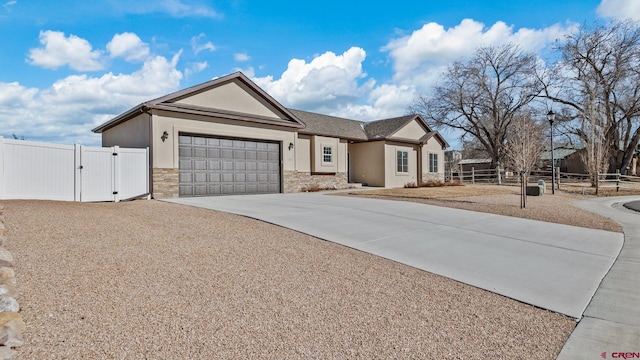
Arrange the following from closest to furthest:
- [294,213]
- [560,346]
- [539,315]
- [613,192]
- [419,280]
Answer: [560,346] → [539,315] → [419,280] → [294,213] → [613,192]

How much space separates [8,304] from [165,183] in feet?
37.5

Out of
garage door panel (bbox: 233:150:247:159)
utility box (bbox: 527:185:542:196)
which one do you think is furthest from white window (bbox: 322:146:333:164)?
utility box (bbox: 527:185:542:196)

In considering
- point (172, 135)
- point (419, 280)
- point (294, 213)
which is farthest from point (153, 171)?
point (419, 280)

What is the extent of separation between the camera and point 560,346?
3.29 metres

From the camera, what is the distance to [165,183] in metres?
14.0

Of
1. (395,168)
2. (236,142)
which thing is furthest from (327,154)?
(236,142)

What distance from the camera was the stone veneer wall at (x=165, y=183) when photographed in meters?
13.8

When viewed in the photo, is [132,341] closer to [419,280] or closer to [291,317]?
[291,317]

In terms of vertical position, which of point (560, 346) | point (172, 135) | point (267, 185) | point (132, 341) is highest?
point (172, 135)

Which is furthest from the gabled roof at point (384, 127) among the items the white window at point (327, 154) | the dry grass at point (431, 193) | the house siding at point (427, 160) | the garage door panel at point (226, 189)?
the garage door panel at point (226, 189)

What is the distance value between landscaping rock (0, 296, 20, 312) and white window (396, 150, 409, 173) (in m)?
23.1

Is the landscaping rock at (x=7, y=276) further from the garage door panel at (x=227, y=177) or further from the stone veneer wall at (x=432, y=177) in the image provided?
the stone veneer wall at (x=432, y=177)

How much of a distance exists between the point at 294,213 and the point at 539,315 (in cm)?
686

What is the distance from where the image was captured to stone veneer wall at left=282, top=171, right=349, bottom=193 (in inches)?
724
